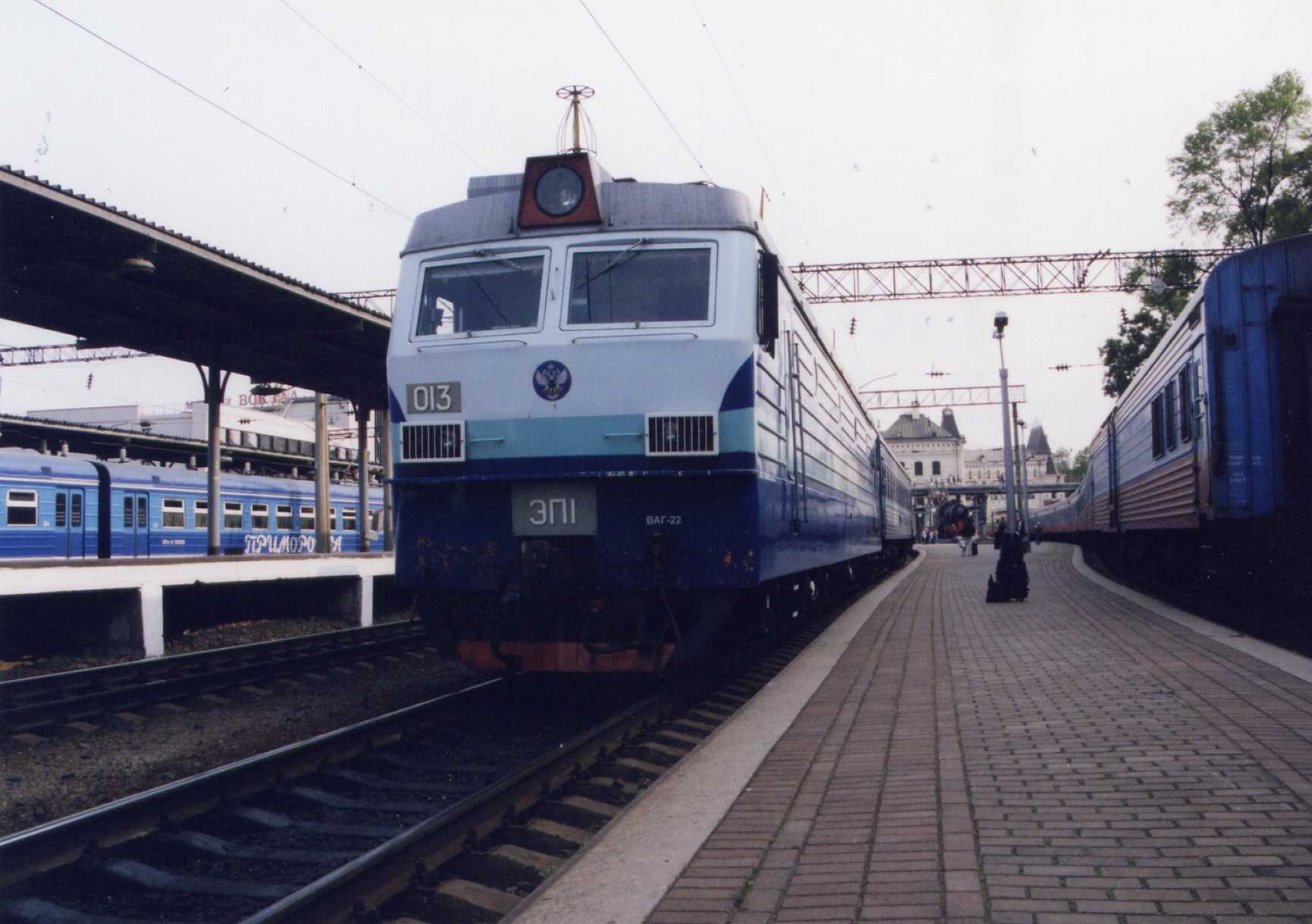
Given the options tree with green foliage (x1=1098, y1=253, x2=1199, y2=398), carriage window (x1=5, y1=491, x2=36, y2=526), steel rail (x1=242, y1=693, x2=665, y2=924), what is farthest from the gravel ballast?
tree with green foliage (x1=1098, y1=253, x2=1199, y2=398)

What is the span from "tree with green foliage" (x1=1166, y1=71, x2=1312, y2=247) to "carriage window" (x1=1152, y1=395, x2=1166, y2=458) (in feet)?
70.9

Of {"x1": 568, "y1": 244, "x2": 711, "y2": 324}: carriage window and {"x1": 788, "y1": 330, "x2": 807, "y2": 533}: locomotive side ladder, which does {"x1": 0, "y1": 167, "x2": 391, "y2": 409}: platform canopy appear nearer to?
{"x1": 568, "y1": 244, "x2": 711, "y2": 324}: carriage window

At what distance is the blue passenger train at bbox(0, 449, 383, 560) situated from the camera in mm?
20406

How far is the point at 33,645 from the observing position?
13.0 metres

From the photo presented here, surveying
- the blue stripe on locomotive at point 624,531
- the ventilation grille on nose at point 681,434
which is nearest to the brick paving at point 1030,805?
the blue stripe on locomotive at point 624,531

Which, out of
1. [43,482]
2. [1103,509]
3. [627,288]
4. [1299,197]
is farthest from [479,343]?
[1299,197]

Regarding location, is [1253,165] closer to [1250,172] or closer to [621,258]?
[1250,172]

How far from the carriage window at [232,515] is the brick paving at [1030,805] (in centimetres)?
1910

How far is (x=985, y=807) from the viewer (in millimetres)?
4680

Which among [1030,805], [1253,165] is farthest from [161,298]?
[1253,165]

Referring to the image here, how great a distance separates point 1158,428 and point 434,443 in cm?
1056

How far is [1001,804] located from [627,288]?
4.08 meters

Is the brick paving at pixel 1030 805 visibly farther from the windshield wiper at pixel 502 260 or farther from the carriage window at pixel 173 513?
the carriage window at pixel 173 513

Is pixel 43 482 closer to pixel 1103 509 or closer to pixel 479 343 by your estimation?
pixel 479 343
